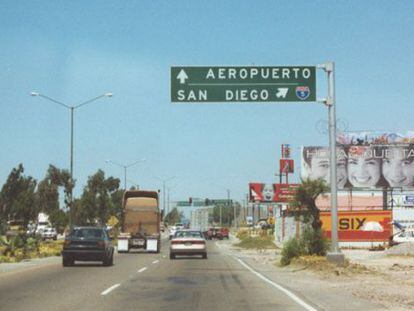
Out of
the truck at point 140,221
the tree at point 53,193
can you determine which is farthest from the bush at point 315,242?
the tree at point 53,193

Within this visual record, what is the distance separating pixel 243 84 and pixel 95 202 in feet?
179

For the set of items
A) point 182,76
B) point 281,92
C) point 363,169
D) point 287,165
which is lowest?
point 281,92

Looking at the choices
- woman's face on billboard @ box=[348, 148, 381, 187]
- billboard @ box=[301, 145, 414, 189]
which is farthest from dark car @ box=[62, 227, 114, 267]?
woman's face on billboard @ box=[348, 148, 381, 187]

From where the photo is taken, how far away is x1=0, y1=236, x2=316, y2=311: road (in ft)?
49.4

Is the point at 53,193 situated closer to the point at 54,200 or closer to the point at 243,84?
the point at 54,200

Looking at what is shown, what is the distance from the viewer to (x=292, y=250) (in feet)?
102

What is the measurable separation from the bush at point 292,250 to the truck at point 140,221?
17.7 meters

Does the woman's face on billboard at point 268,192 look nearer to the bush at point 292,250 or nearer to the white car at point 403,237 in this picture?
the white car at point 403,237

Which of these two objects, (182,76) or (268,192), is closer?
(182,76)

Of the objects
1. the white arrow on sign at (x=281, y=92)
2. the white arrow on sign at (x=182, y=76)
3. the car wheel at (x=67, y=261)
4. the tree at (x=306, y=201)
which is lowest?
the car wheel at (x=67, y=261)

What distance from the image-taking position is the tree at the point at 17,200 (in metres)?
72.6

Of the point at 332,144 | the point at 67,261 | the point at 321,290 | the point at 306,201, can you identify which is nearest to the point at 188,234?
the point at 306,201

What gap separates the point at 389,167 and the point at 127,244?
3678 cm

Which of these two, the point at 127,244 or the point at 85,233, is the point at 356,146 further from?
the point at 85,233
